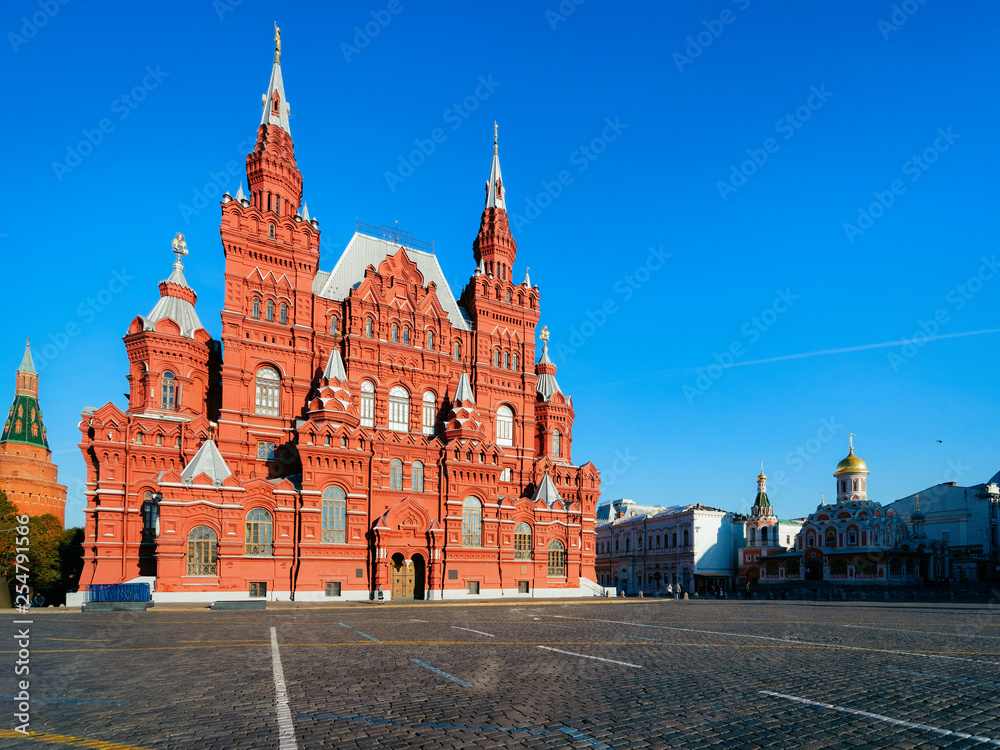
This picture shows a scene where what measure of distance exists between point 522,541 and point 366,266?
24.0 meters

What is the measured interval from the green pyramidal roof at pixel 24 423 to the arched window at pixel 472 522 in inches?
3191

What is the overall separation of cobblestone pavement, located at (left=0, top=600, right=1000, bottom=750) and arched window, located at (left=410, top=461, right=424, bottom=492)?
2705 cm

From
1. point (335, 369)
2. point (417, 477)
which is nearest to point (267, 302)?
point (335, 369)

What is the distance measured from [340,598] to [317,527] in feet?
15.2

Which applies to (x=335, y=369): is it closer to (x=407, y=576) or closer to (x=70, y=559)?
(x=407, y=576)

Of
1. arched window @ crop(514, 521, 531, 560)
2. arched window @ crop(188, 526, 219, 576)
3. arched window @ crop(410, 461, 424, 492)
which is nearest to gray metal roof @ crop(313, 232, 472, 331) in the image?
arched window @ crop(410, 461, 424, 492)

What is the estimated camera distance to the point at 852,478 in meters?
83.9

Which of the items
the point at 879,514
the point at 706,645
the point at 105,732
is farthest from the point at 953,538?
the point at 105,732

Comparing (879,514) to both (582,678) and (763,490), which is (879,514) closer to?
(763,490)

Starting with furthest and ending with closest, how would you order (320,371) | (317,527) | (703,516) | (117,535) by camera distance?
(703,516) < (320,371) < (317,527) < (117,535)

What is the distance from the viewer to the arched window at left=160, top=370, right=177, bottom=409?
43.2 metres

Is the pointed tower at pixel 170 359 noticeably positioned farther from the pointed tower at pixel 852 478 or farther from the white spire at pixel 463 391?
the pointed tower at pixel 852 478

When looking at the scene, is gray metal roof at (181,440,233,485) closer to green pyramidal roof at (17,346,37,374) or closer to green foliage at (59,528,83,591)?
green foliage at (59,528,83,591)

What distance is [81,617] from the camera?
27906 millimetres
